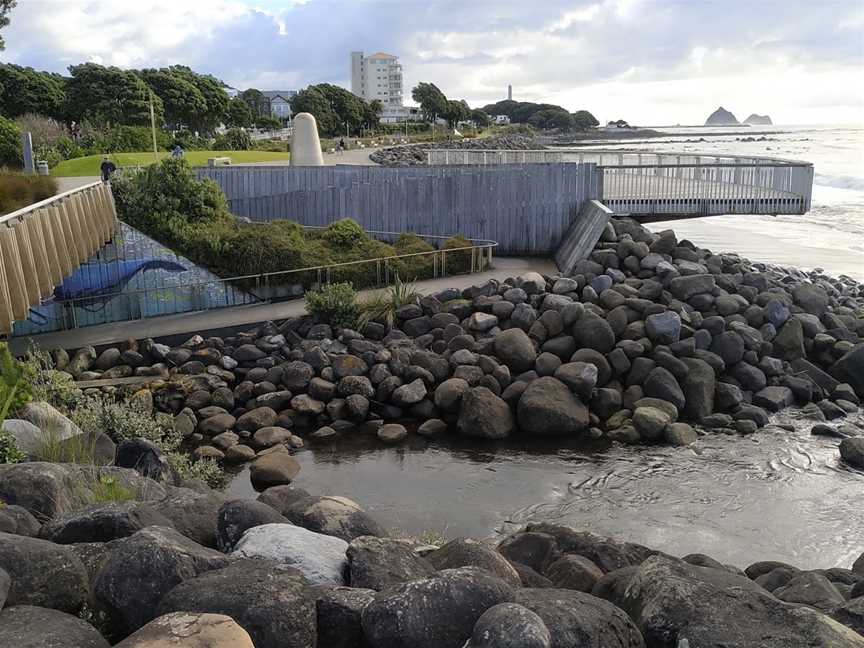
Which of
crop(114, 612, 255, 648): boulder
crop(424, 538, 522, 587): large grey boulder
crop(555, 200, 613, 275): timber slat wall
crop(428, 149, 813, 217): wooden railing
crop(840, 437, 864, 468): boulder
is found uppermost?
crop(428, 149, 813, 217): wooden railing

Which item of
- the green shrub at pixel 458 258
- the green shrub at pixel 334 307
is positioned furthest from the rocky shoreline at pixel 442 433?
the green shrub at pixel 458 258

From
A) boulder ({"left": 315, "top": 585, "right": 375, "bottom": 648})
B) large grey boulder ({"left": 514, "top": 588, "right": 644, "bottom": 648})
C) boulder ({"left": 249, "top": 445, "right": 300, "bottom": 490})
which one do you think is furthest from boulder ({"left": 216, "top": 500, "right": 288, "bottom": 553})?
boulder ({"left": 249, "top": 445, "right": 300, "bottom": 490})

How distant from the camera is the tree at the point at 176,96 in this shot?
63906 mm

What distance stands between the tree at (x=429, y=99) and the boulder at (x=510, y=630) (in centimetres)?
10526

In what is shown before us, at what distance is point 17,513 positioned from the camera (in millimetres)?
5699

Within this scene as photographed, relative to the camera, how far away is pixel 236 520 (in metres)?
5.91

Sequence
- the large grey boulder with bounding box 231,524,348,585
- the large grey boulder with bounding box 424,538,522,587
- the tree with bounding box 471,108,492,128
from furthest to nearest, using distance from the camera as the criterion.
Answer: the tree with bounding box 471,108,492,128 → the large grey boulder with bounding box 424,538,522,587 → the large grey boulder with bounding box 231,524,348,585

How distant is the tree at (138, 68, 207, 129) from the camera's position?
63906 millimetres

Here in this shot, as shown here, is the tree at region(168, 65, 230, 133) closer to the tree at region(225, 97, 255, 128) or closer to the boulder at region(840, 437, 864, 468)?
the tree at region(225, 97, 255, 128)

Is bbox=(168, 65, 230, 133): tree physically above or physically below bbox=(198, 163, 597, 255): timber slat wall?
above

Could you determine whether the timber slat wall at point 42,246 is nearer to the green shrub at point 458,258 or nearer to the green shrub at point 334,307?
the green shrub at point 334,307

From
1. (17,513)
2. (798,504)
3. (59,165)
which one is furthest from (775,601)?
(59,165)

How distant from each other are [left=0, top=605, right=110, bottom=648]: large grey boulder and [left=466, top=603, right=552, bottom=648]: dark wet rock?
6.31 feet

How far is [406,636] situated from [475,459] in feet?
29.6
